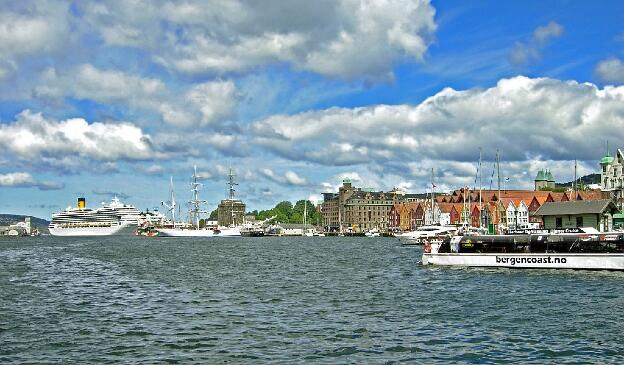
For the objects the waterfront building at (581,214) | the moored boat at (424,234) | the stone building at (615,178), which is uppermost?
the stone building at (615,178)

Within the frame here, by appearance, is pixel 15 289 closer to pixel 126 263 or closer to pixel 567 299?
pixel 126 263

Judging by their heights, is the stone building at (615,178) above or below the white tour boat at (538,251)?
above

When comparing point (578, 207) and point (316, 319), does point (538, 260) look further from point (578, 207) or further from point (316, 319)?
point (578, 207)

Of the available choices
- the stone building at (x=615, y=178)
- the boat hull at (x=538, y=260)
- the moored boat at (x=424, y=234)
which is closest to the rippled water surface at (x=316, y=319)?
the boat hull at (x=538, y=260)

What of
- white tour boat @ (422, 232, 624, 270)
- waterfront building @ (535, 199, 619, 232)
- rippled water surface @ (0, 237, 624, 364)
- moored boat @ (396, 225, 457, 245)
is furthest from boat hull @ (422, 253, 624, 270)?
moored boat @ (396, 225, 457, 245)

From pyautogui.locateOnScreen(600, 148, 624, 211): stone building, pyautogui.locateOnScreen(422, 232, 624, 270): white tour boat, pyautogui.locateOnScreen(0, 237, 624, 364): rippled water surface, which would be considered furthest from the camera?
pyautogui.locateOnScreen(600, 148, 624, 211): stone building

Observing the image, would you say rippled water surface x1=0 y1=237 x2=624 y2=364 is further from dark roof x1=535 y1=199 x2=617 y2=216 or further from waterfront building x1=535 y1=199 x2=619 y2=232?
waterfront building x1=535 y1=199 x2=619 y2=232

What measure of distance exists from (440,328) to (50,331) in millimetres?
18568

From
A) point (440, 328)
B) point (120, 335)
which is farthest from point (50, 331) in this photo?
point (440, 328)

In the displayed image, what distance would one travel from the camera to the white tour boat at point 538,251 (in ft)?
204

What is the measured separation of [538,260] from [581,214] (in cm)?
4638

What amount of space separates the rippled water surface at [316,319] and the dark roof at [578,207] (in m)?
47.8

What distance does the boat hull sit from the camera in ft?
203

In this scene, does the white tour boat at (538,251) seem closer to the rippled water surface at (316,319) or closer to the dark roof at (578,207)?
the rippled water surface at (316,319)
